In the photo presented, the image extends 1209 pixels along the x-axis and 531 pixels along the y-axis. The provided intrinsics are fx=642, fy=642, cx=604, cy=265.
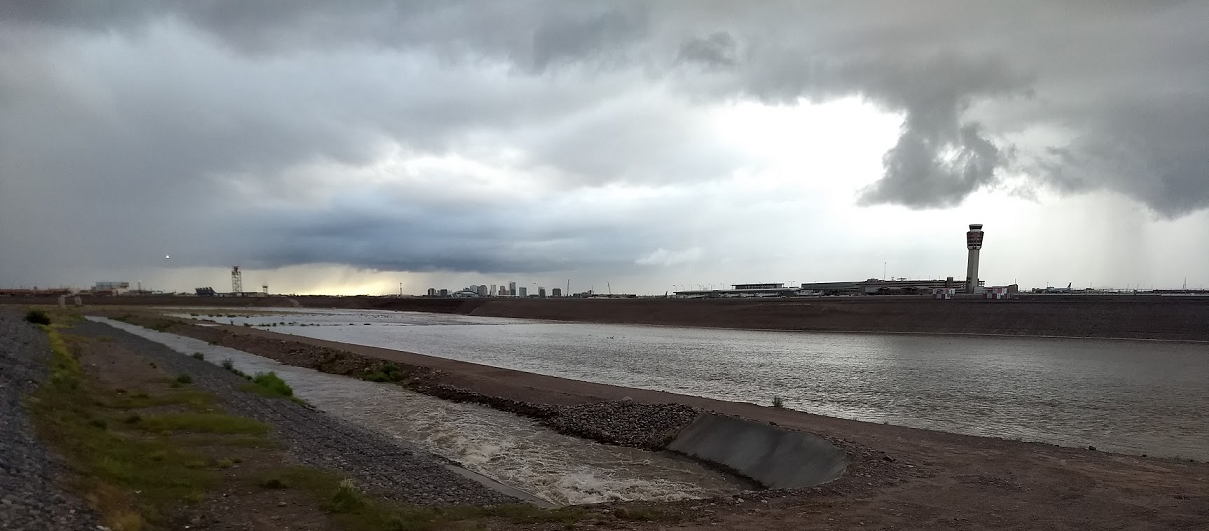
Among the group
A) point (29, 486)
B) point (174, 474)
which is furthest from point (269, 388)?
point (29, 486)

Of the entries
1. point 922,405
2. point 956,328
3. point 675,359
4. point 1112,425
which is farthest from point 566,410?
point 956,328

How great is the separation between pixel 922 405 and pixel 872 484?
14.7 metres

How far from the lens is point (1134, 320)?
62.2 metres

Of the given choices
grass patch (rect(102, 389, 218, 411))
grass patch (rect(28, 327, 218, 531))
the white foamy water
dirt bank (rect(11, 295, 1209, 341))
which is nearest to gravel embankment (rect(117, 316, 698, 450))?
the white foamy water

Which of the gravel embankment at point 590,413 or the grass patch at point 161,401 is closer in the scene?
the grass patch at point 161,401

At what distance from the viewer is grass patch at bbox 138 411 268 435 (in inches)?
626

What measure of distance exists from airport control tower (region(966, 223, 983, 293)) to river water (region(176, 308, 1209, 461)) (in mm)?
47618

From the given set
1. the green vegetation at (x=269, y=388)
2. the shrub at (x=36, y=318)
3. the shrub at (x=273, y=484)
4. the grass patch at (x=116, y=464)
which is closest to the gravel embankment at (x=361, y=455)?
the green vegetation at (x=269, y=388)

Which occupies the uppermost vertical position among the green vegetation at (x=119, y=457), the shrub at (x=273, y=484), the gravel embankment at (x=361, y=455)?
the green vegetation at (x=119, y=457)

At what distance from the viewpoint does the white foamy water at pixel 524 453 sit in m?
14.5

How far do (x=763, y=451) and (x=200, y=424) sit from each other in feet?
47.5

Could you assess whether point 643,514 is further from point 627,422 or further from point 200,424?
point 200,424

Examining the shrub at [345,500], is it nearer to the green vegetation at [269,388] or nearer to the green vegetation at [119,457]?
the green vegetation at [119,457]

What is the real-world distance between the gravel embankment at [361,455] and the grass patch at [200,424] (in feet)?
2.14
